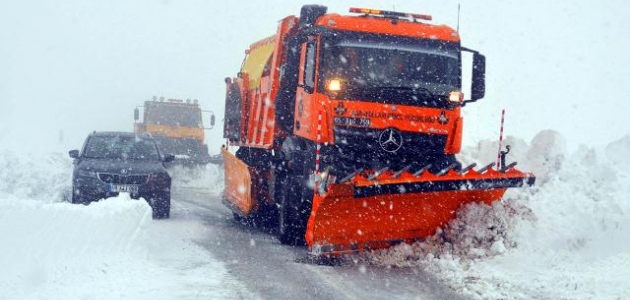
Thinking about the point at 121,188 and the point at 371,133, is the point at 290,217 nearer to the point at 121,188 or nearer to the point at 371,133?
the point at 371,133

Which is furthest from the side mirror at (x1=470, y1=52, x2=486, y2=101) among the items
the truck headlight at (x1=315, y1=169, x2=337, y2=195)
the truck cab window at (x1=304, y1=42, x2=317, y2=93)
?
the truck headlight at (x1=315, y1=169, x2=337, y2=195)

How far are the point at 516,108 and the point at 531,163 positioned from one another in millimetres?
18593

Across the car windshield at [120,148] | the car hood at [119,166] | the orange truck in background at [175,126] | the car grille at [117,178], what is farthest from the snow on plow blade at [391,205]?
the orange truck in background at [175,126]

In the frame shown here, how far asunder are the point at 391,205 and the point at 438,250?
0.79 meters

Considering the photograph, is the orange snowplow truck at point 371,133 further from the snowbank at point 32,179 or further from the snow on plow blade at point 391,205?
the snowbank at point 32,179

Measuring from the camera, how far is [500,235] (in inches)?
336

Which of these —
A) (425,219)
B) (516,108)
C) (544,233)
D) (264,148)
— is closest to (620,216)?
(544,233)

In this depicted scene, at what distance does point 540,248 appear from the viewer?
27.4 ft

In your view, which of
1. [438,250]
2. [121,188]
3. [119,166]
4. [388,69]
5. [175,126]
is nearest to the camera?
[438,250]

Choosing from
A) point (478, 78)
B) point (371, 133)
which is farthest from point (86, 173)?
point (478, 78)

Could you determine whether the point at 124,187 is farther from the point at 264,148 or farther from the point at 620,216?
the point at 620,216

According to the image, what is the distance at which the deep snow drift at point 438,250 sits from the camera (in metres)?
6.09

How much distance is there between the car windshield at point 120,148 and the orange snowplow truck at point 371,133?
366cm

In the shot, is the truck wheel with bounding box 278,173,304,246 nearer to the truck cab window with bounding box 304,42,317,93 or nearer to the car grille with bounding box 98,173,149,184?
the truck cab window with bounding box 304,42,317,93
